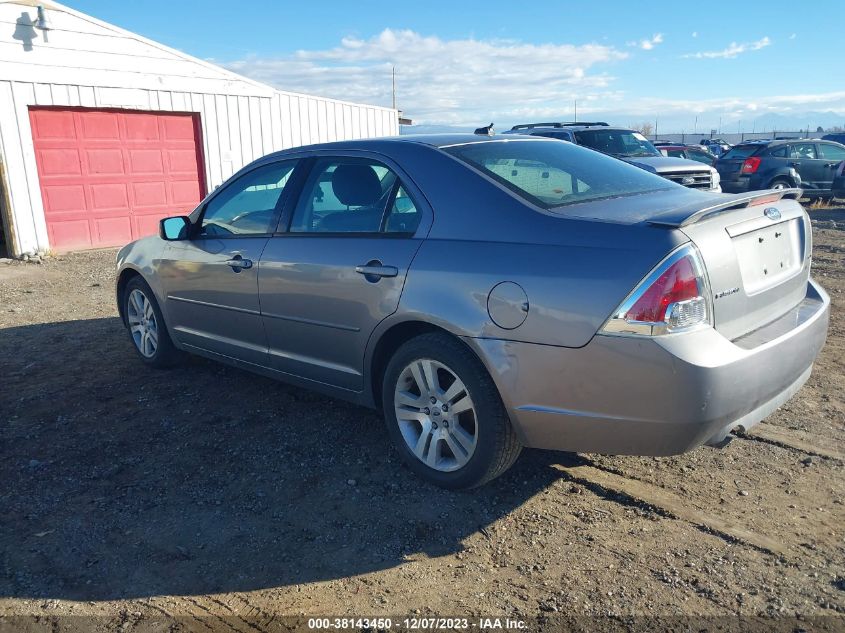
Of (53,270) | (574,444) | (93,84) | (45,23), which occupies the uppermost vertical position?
(45,23)

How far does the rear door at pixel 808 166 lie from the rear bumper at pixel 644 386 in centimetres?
1598

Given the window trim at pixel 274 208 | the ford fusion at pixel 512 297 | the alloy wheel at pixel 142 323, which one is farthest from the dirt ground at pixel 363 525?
the window trim at pixel 274 208

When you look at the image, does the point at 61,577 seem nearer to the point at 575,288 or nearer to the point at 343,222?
the point at 343,222

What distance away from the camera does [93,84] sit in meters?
11.8

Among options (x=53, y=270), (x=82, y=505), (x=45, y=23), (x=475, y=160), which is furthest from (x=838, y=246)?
(x=45, y=23)

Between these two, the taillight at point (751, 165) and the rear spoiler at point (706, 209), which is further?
the taillight at point (751, 165)

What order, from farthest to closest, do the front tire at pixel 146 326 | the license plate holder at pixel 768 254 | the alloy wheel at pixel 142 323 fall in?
the alloy wheel at pixel 142 323 → the front tire at pixel 146 326 → the license plate holder at pixel 768 254

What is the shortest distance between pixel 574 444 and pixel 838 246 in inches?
378

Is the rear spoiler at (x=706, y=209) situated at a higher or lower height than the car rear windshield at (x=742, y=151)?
higher

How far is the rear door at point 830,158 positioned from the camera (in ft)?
55.8

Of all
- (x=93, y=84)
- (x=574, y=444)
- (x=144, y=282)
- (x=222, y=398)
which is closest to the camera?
(x=574, y=444)

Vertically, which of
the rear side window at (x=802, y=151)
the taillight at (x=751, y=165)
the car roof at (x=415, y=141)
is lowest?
the taillight at (x=751, y=165)

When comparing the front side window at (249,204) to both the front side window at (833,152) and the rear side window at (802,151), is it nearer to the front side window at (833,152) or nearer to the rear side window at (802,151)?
the rear side window at (802,151)

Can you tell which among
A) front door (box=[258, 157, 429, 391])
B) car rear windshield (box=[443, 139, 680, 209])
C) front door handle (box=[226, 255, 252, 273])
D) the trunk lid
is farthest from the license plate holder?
front door handle (box=[226, 255, 252, 273])
